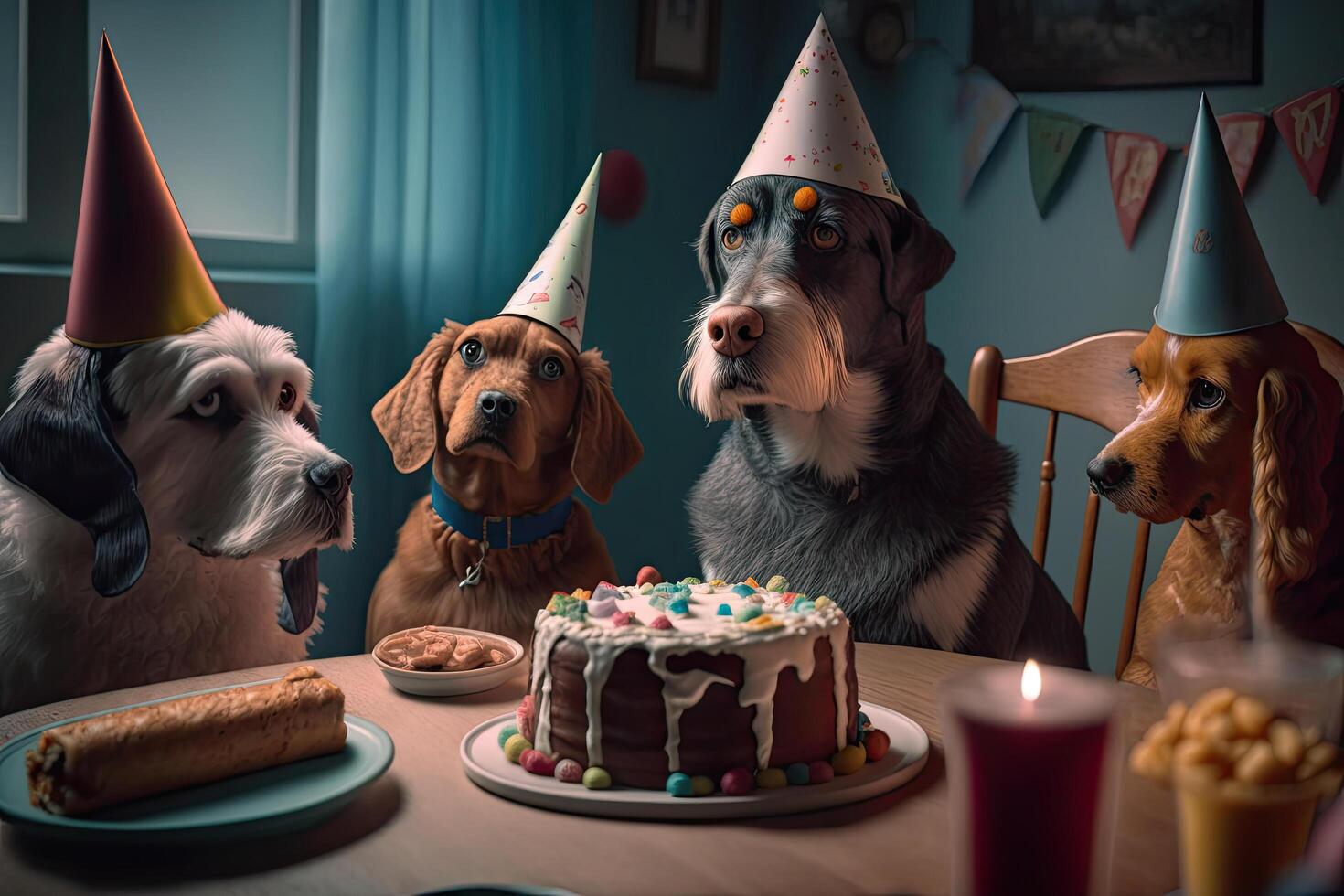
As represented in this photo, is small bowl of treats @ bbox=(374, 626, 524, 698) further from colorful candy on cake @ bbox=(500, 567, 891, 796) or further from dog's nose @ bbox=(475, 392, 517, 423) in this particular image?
dog's nose @ bbox=(475, 392, 517, 423)

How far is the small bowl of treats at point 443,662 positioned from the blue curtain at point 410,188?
4.22 ft

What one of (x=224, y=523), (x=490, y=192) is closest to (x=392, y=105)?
(x=490, y=192)

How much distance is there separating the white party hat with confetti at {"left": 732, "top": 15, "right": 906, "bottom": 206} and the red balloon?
1287mm

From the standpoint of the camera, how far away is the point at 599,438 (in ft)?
6.92

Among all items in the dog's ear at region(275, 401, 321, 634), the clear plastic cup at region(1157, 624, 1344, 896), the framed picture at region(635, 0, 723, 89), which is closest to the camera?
the clear plastic cup at region(1157, 624, 1344, 896)

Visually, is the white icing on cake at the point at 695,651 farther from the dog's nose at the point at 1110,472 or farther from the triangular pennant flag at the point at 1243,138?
the triangular pennant flag at the point at 1243,138

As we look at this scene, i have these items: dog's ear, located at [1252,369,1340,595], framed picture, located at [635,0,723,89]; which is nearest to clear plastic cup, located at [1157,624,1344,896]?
dog's ear, located at [1252,369,1340,595]

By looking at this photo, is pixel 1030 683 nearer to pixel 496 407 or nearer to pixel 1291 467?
pixel 1291 467

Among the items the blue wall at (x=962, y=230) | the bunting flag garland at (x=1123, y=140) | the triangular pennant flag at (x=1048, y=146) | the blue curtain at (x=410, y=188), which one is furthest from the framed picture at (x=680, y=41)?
the triangular pennant flag at (x=1048, y=146)

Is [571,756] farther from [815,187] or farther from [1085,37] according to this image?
[1085,37]

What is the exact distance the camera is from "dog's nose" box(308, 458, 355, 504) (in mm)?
1668

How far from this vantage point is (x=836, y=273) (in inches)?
77.4

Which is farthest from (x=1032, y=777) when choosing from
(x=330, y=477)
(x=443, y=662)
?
(x=330, y=477)

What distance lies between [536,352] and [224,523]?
0.63 m
